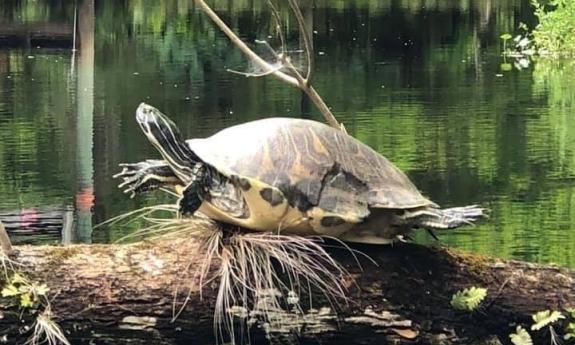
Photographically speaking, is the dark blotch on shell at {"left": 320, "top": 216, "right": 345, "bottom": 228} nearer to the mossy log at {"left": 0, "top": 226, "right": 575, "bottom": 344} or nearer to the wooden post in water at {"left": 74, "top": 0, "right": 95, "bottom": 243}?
the mossy log at {"left": 0, "top": 226, "right": 575, "bottom": 344}

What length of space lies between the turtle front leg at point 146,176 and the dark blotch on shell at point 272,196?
1.21 ft

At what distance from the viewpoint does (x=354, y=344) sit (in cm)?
403

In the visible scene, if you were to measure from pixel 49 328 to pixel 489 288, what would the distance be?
1.56 m

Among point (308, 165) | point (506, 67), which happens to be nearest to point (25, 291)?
point (308, 165)

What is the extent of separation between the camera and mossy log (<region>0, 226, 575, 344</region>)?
3920 mm

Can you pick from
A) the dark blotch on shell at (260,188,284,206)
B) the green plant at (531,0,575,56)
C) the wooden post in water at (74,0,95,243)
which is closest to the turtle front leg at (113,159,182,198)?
the dark blotch on shell at (260,188,284,206)

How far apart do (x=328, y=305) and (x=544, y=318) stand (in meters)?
0.77

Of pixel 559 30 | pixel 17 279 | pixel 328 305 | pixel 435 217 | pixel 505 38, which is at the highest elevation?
pixel 559 30

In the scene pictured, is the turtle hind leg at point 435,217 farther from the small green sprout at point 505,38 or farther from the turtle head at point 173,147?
the small green sprout at point 505,38

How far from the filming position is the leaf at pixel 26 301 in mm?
3867

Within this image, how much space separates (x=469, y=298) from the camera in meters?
4.03

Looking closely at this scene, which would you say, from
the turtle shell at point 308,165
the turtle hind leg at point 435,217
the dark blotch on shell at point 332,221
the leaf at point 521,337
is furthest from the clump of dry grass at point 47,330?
the leaf at point 521,337

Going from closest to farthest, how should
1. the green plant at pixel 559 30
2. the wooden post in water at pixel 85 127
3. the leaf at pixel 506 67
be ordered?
the wooden post in water at pixel 85 127 < the leaf at pixel 506 67 < the green plant at pixel 559 30

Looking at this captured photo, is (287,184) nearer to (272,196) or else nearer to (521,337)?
(272,196)
